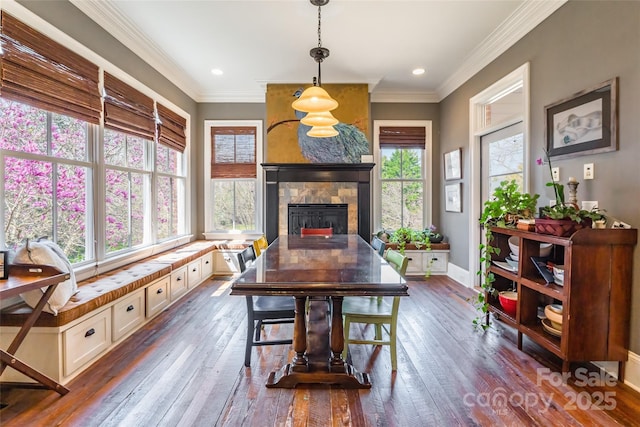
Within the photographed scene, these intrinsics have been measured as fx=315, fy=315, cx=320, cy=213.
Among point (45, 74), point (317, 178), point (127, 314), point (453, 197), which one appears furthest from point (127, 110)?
point (453, 197)

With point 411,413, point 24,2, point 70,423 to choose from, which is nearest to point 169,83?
point 24,2

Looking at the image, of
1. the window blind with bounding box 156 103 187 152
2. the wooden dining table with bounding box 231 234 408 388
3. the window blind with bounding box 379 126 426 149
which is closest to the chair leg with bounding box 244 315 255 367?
the wooden dining table with bounding box 231 234 408 388

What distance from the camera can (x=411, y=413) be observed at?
1766mm

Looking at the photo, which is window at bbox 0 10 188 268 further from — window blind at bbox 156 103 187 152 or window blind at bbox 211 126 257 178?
window blind at bbox 211 126 257 178

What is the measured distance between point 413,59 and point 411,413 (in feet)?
12.8

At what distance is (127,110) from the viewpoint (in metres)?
3.35

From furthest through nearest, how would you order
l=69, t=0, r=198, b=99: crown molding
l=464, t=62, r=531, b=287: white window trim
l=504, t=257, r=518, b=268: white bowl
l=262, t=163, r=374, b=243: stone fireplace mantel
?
l=262, t=163, r=374, b=243: stone fireplace mantel, l=464, t=62, r=531, b=287: white window trim, l=69, t=0, r=198, b=99: crown molding, l=504, t=257, r=518, b=268: white bowl

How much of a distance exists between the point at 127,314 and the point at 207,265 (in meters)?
2.02

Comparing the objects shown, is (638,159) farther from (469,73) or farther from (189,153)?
(189,153)

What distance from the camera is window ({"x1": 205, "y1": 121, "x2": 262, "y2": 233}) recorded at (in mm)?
5359

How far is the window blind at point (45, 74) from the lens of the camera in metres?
2.10

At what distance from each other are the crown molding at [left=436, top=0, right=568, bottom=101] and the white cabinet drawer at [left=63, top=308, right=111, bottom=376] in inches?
175

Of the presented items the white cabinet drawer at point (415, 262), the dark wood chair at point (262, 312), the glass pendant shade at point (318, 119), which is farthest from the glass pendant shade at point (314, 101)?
the white cabinet drawer at point (415, 262)

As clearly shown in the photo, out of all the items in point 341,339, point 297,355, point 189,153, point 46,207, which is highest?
point 189,153
